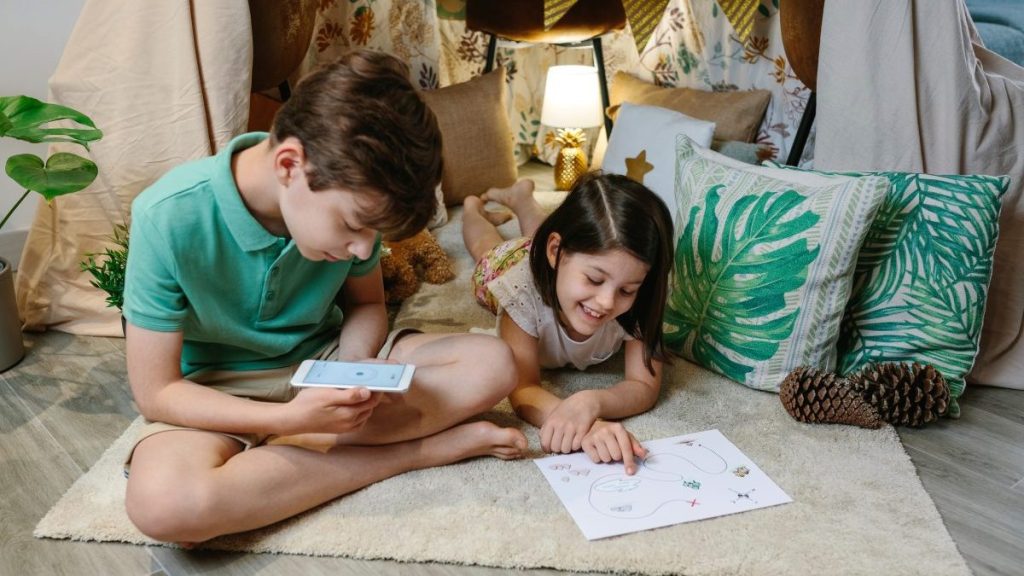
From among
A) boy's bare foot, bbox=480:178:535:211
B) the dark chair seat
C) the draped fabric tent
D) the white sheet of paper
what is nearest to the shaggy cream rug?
the white sheet of paper

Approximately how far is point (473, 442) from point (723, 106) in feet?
3.95

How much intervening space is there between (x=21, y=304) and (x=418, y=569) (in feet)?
3.47

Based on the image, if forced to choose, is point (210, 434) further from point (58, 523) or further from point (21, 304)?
point (21, 304)

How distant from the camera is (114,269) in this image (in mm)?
1398

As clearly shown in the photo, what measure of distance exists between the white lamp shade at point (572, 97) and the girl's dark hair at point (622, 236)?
1.01 m

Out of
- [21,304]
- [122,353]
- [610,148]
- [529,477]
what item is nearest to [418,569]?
[529,477]

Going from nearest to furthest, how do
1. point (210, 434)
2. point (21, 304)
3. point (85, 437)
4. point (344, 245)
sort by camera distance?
point (344, 245) < point (210, 434) < point (85, 437) < point (21, 304)

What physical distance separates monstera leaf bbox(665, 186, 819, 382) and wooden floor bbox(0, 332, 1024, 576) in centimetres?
28

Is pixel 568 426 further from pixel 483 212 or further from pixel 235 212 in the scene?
pixel 483 212

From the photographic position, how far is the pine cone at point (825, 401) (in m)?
1.27

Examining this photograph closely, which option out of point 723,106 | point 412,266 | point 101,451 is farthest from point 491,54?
point 101,451

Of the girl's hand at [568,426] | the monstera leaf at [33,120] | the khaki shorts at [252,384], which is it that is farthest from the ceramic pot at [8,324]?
the girl's hand at [568,426]

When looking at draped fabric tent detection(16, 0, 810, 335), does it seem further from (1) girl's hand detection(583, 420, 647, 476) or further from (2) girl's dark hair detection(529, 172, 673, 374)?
(1) girl's hand detection(583, 420, 647, 476)

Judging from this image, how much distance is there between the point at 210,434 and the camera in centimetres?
104
